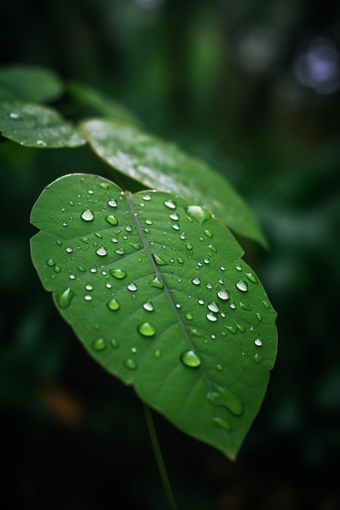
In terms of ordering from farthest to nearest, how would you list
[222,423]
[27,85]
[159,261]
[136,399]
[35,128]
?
[136,399], [27,85], [35,128], [159,261], [222,423]

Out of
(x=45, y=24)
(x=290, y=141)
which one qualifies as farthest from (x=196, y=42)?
(x=45, y=24)

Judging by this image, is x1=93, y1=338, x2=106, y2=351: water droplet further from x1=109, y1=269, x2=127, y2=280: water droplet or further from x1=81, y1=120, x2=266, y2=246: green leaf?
x1=81, y1=120, x2=266, y2=246: green leaf

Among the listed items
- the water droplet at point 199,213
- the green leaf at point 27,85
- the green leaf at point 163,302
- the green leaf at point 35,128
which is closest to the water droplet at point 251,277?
the green leaf at point 163,302

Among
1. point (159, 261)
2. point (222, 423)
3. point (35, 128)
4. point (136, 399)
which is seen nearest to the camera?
point (222, 423)

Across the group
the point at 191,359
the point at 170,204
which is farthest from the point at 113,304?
the point at 170,204

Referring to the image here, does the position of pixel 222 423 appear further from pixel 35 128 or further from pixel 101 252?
pixel 35 128
